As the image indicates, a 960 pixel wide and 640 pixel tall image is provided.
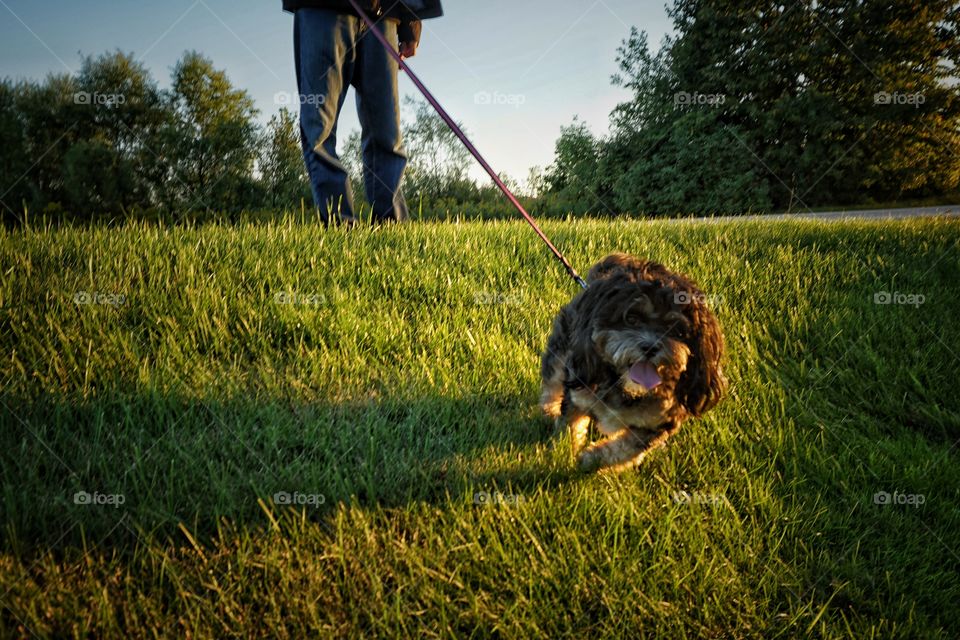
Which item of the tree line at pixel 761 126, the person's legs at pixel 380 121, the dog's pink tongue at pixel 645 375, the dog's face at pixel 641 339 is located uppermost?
the tree line at pixel 761 126

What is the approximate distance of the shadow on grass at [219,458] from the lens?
7.27 feet

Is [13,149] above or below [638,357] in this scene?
above

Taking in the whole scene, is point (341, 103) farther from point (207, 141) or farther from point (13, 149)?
point (13, 149)

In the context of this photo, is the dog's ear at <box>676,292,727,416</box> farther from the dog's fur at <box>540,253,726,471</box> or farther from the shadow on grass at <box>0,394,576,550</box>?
the shadow on grass at <box>0,394,576,550</box>

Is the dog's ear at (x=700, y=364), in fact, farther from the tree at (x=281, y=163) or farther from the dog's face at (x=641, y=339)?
the tree at (x=281, y=163)

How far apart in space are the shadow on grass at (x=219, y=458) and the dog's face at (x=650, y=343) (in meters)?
0.68

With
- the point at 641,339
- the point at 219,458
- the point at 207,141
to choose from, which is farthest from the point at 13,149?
the point at 641,339

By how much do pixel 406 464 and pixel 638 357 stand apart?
1302 mm

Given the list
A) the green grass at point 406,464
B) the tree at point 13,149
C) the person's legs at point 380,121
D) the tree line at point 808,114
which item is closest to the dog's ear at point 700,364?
the green grass at point 406,464

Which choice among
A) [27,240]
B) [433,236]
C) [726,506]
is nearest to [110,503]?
[726,506]

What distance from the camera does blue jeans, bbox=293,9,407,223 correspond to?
5.28 meters

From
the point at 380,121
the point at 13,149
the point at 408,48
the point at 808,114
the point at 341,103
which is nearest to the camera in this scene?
the point at 341,103

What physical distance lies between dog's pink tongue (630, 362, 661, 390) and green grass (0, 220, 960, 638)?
604mm

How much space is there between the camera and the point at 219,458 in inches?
105
